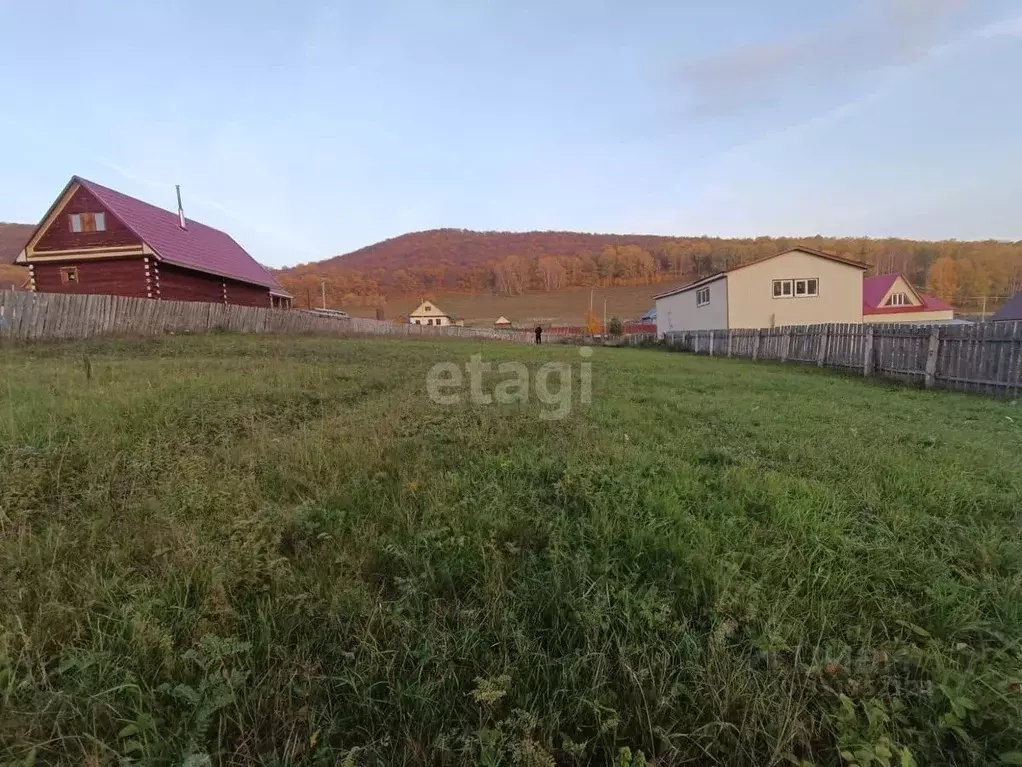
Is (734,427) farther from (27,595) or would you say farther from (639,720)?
(27,595)

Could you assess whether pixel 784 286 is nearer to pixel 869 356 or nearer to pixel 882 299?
pixel 869 356

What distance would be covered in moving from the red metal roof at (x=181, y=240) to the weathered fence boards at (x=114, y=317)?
4.36 m

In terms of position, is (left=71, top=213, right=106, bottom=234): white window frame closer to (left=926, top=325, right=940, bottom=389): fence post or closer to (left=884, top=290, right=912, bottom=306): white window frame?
(left=926, top=325, right=940, bottom=389): fence post

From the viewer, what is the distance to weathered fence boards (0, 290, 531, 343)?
1308 cm

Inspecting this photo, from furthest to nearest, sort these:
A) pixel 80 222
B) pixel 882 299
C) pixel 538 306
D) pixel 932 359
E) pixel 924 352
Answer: pixel 538 306 → pixel 882 299 → pixel 80 222 → pixel 924 352 → pixel 932 359

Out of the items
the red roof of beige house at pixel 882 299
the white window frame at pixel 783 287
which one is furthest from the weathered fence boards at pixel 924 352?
the red roof of beige house at pixel 882 299

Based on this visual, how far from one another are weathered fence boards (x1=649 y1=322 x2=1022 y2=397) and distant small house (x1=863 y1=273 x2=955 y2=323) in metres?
29.8

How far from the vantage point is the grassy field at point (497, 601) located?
1501 millimetres

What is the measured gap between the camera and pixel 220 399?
532 cm

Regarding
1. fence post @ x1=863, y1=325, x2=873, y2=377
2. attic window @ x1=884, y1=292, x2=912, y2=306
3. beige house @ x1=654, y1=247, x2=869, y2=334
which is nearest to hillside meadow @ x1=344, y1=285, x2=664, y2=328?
attic window @ x1=884, y1=292, x2=912, y2=306

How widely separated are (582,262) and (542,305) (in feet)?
71.8

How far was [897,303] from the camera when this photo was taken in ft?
131

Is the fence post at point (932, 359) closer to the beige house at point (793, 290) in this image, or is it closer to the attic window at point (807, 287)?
the beige house at point (793, 290)

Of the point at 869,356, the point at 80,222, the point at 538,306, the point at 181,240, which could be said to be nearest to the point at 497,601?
the point at 869,356
